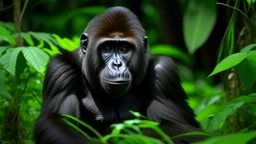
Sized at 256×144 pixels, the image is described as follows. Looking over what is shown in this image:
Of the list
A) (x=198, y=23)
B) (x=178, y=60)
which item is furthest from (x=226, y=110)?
(x=178, y=60)

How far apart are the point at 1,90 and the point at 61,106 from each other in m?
0.46

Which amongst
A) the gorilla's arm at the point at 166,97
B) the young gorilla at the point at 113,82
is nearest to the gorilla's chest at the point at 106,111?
the young gorilla at the point at 113,82

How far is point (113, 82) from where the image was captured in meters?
3.97

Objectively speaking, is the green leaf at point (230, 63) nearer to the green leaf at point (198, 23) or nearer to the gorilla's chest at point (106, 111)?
the gorilla's chest at point (106, 111)

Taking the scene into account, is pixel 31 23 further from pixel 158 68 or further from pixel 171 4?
pixel 158 68

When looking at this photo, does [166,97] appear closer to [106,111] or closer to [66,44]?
[106,111]

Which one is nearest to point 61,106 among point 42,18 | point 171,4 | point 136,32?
point 136,32

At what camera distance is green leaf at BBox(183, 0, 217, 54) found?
6.37 metres

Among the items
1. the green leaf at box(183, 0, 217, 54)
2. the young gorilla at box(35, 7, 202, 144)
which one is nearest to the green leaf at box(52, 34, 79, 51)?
the young gorilla at box(35, 7, 202, 144)

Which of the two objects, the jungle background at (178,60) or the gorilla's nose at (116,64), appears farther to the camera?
the gorilla's nose at (116,64)

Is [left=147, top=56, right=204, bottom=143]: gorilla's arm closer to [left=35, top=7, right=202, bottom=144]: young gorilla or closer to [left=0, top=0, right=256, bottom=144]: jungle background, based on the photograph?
[left=35, top=7, right=202, bottom=144]: young gorilla

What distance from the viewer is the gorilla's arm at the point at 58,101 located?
3.74 m

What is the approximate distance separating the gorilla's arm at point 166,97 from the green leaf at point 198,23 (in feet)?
6.33

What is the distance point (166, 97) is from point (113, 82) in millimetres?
519
